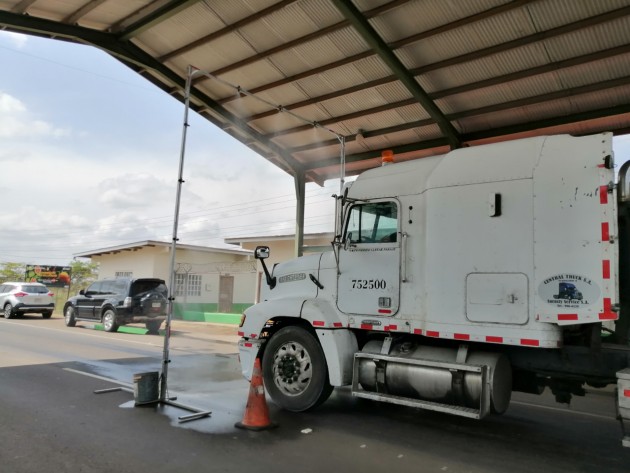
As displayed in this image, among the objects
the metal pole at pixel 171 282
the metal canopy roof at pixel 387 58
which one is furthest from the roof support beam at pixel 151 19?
the metal pole at pixel 171 282

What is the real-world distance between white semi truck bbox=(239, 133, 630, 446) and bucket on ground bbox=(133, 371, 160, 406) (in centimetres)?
140

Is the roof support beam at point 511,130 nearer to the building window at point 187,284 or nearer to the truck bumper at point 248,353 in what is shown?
the truck bumper at point 248,353

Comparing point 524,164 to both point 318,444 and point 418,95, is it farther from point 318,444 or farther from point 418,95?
point 418,95

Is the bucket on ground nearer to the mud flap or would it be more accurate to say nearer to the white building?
the mud flap

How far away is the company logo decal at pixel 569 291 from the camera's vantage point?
4.59 meters

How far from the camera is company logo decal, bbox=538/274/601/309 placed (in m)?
4.59

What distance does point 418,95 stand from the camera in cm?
1045

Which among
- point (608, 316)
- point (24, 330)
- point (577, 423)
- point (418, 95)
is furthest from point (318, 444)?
point (24, 330)

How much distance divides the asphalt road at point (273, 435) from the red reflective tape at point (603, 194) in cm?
256

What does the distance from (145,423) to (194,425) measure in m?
0.58

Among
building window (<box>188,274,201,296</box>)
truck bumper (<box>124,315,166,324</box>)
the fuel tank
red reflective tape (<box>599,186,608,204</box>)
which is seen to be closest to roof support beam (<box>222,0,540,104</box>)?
red reflective tape (<box>599,186,608,204</box>)

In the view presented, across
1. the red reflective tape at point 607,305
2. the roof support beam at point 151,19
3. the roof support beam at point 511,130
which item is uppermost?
the roof support beam at point 151,19

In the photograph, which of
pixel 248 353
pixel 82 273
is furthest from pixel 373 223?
pixel 82 273

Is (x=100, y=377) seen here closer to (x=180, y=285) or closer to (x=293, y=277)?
(x=293, y=277)
